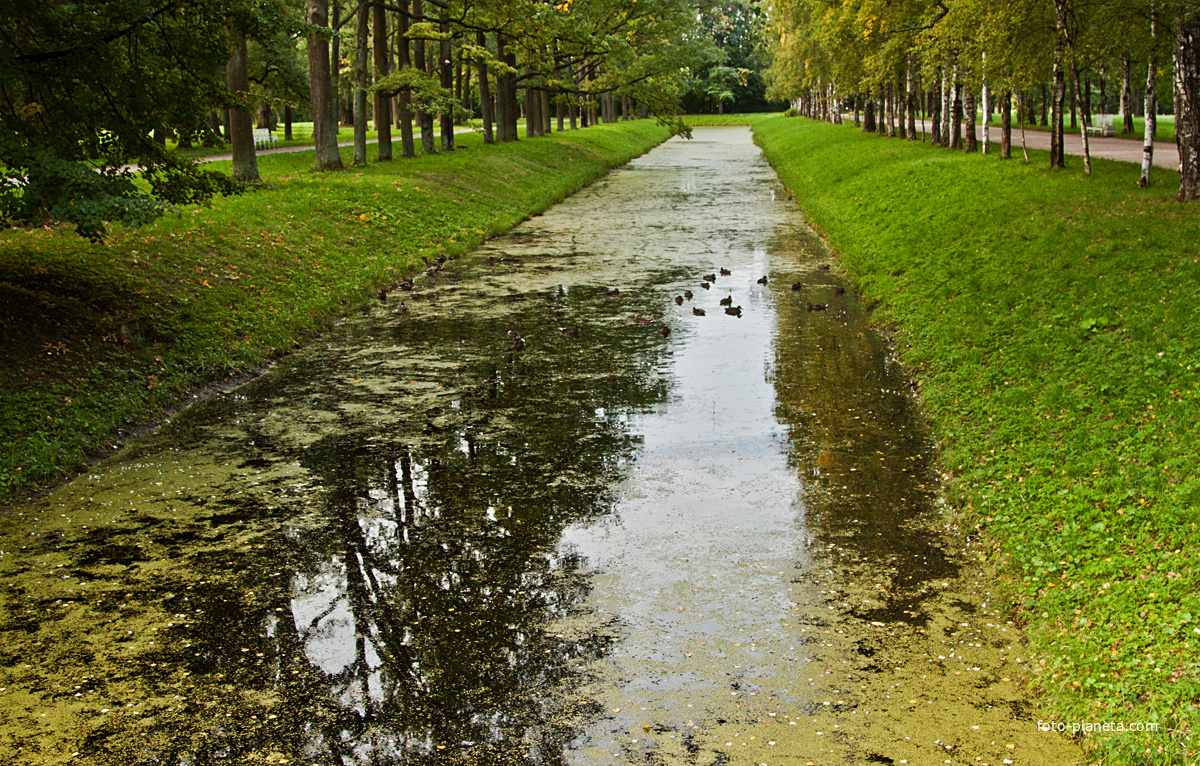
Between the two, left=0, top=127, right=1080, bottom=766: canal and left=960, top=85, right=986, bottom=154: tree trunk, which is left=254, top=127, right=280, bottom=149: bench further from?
left=0, top=127, right=1080, bottom=766: canal

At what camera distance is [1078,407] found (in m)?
8.84

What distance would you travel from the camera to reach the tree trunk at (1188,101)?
50.2ft

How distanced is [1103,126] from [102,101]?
3465cm

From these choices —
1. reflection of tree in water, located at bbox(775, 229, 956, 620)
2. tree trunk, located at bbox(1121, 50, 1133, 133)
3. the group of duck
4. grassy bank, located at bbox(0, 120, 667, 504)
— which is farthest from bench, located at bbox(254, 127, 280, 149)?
tree trunk, located at bbox(1121, 50, 1133, 133)

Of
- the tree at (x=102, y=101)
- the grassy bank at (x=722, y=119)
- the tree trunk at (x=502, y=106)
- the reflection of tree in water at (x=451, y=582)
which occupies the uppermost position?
the grassy bank at (x=722, y=119)

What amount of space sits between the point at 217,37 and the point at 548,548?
7.72 m

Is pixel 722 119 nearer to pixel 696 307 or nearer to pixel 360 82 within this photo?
pixel 360 82

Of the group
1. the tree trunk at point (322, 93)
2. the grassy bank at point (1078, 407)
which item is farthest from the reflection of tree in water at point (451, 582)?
the tree trunk at point (322, 93)

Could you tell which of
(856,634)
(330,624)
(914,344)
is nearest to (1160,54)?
(914,344)

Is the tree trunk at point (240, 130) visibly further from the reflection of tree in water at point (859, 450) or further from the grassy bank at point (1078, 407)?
the reflection of tree in water at point (859, 450)

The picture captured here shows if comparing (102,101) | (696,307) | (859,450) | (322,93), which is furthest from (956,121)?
(102,101)

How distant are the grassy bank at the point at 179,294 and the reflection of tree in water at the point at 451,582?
1.85 meters

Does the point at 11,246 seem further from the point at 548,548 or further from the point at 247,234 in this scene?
the point at 548,548

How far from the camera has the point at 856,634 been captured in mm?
6016
